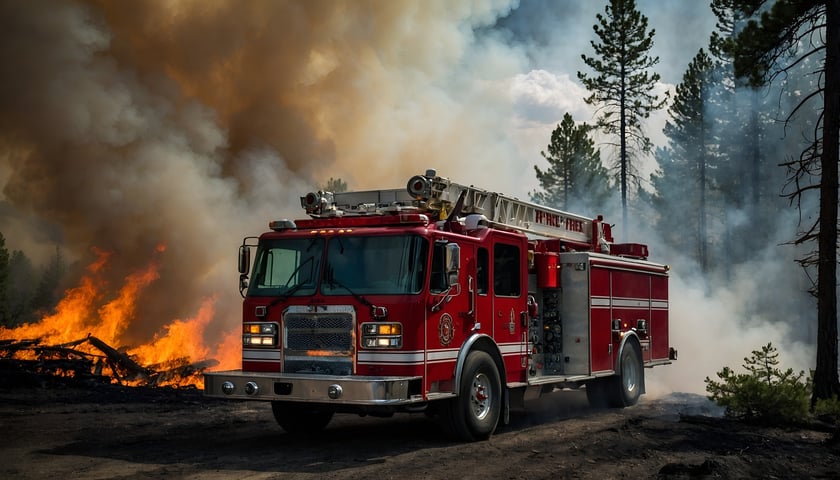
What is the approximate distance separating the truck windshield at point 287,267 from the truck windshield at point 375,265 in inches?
7.2

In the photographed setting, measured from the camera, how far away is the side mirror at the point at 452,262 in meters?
8.53

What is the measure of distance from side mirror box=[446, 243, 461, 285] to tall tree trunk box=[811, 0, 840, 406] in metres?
5.90

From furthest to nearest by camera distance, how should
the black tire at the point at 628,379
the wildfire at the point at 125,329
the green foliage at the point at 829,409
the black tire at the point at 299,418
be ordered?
the wildfire at the point at 125,329 < the black tire at the point at 628,379 < the green foliage at the point at 829,409 < the black tire at the point at 299,418

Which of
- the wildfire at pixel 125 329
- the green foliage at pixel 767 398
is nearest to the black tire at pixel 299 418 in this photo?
the green foliage at pixel 767 398

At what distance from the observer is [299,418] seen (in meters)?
10.1

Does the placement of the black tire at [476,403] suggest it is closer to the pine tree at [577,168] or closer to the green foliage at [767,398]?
the green foliage at [767,398]

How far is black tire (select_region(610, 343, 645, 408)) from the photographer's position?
1287cm

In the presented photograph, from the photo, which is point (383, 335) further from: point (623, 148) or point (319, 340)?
point (623, 148)

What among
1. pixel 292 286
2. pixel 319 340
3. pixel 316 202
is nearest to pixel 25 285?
pixel 316 202

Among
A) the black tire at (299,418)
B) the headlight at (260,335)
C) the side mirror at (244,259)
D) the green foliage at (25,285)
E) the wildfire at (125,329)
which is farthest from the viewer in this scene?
the green foliage at (25,285)

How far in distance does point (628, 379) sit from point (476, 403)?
495 cm

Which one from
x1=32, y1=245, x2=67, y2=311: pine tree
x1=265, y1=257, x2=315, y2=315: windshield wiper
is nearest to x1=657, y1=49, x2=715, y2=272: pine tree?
x1=265, y1=257, x2=315, y2=315: windshield wiper

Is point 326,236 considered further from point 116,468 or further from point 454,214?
point 116,468

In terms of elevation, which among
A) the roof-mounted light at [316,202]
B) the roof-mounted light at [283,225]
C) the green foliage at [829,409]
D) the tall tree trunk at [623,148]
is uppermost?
the tall tree trunk at [623,148]
